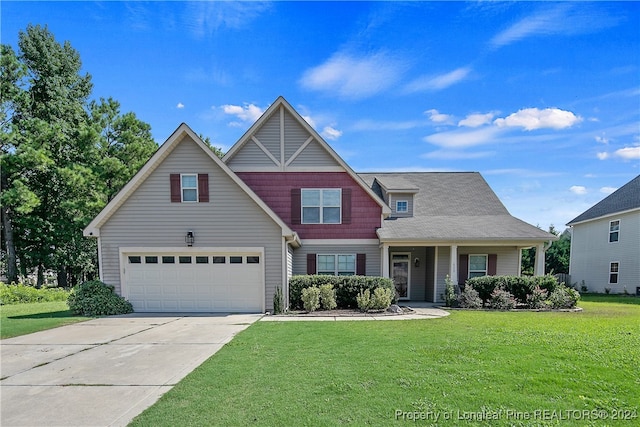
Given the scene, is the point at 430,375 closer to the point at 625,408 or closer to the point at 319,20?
the point at 625,408

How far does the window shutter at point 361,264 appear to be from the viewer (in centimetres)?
1326

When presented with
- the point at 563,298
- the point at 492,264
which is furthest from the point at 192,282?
the point at 563,298

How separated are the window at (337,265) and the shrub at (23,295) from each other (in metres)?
13.5

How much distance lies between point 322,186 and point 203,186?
4854 mm

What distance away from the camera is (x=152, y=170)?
1101 cm

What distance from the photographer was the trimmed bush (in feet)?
37.3

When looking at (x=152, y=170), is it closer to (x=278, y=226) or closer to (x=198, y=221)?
(x=198, y=221)

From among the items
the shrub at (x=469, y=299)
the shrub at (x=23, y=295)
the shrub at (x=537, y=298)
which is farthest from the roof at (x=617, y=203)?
the shrub at (x=23, y=295)

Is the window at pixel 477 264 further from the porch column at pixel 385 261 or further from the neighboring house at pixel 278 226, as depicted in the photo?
the porch column at pixel 385 261

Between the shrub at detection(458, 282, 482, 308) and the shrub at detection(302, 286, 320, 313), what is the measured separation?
18.8 feet

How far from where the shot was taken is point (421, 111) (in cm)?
1335

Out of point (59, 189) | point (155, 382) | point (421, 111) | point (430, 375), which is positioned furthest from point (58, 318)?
point (59, 189)

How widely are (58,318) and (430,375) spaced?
11.5 metres

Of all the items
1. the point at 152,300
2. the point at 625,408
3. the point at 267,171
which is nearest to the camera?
the point at 625,408
